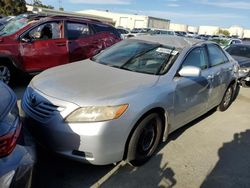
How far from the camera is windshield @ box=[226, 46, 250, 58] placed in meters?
10.5

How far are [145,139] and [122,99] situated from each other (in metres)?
0.73

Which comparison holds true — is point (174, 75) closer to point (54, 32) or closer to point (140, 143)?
point (140, 143)

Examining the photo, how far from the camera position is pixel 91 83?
3523mm

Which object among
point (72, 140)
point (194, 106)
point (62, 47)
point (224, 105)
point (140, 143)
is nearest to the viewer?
point (72, 140)

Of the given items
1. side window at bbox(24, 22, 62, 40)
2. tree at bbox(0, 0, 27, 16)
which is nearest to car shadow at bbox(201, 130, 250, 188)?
side window at bbox(24, 22, 62, 40)

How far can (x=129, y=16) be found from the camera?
75.4 meters

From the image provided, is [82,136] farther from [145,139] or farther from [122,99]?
[145,139]

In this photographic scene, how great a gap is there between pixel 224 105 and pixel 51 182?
4.22 m

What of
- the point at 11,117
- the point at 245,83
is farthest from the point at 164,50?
the point at 245,83

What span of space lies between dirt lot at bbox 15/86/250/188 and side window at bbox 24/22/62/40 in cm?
410

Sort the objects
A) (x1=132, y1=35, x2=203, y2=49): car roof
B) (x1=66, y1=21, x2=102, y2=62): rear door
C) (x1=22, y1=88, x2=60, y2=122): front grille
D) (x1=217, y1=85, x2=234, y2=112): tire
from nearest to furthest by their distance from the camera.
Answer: (x1=22, y1=88, x2=60, y2=122): front grille < (x1=132, y1=35, x2=203, y2=49): car roof < (x1=217, y1=85, x2=234, y2=112): tire < (x1=66, y1=21, x2=102, y2=62): rear door

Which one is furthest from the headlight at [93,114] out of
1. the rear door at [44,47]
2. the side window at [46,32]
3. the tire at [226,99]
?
the side window at [46,32]

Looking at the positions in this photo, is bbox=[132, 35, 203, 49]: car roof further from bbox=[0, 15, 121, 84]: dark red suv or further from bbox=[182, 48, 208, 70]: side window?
bbox=[0, 15, 121, 84]: dark red suv

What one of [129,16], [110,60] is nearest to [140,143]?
[110,60]
